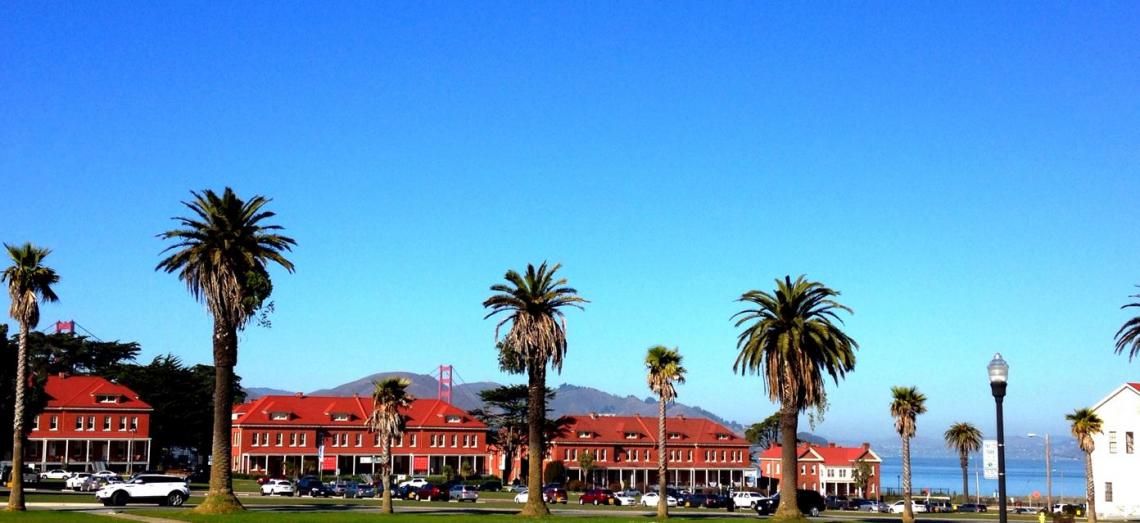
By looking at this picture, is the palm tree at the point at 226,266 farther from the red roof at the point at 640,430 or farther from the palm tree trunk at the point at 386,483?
the red roof at the point at 640,430

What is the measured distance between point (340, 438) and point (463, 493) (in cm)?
5909

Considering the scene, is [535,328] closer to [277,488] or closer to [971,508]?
[277,488]

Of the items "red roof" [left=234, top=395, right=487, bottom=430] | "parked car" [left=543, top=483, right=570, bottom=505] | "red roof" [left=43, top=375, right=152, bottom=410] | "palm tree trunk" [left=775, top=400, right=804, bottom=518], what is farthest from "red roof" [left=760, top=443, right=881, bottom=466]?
"palm tree trunk" [left=775, top=400, right=804, bottom=518]

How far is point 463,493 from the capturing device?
9500cm

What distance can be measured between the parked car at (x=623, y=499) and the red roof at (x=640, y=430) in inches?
1979

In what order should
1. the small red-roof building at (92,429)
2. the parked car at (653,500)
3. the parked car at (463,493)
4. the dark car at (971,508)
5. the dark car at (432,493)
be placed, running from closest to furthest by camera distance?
the dark car at (432,493)
the parked car at (463,493)
the parked car at (653,500)
the dark car at (971,508)
the small red-roof building at (92,429)

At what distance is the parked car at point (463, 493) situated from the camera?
94.6 meters

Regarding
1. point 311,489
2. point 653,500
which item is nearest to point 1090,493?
point 653,500

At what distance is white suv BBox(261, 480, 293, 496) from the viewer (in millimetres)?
91750

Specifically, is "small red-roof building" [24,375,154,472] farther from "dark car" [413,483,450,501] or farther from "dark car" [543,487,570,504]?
"dark car" [543,487,570,504]

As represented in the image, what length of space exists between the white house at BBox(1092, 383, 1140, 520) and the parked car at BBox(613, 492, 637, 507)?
3893cm

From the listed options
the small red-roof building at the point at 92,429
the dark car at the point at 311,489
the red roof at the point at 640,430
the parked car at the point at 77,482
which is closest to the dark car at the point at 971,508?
the red roof at the point at 640,430

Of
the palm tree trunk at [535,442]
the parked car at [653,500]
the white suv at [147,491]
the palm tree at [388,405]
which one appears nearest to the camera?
the palm tree trunk at [535,442]

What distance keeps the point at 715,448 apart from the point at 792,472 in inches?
4233
